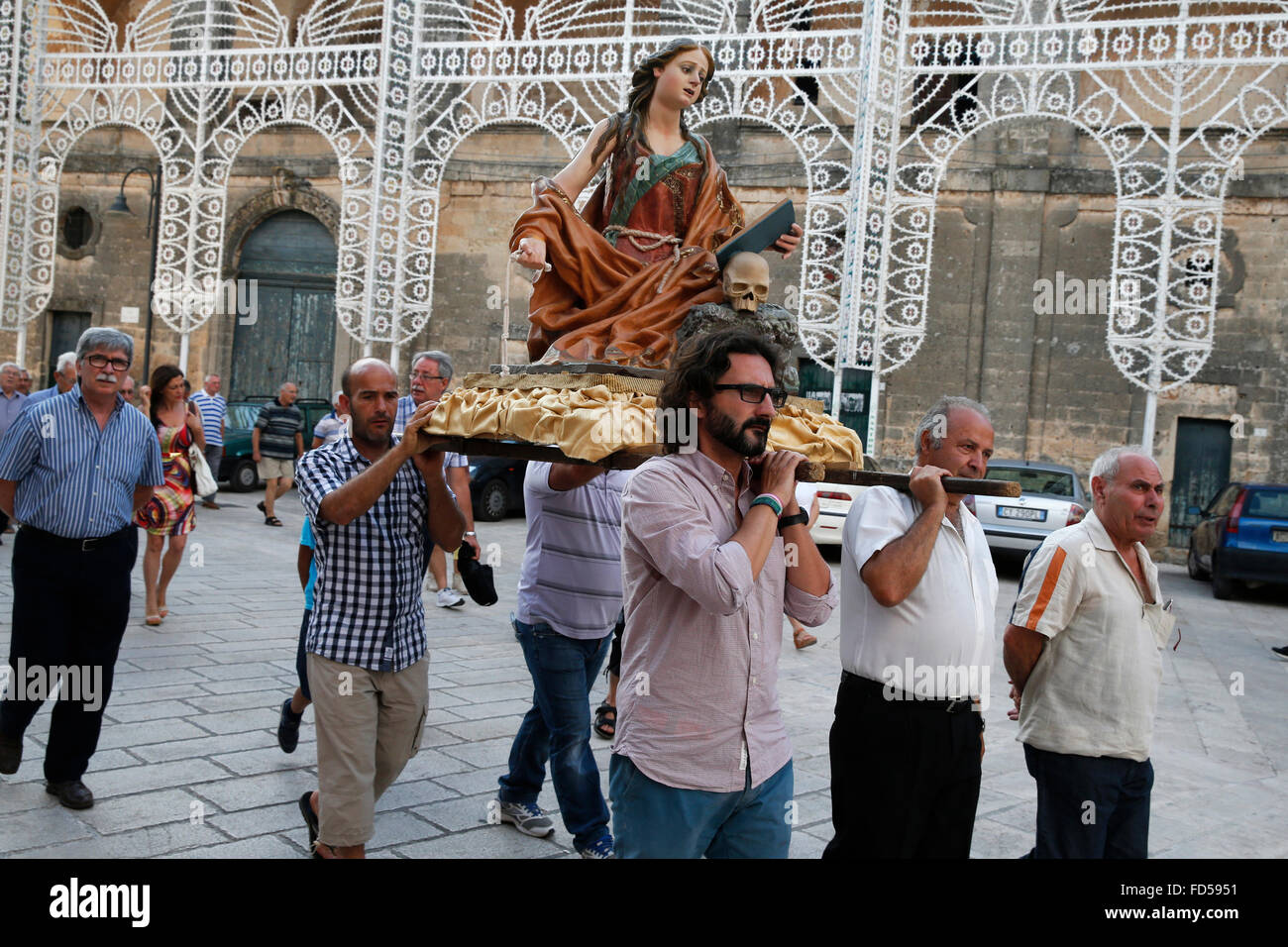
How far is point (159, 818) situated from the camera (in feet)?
15.7

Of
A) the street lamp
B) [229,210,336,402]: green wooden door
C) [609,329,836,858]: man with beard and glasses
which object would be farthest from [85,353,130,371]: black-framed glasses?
the street lamp

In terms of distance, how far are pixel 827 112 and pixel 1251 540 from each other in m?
10.5

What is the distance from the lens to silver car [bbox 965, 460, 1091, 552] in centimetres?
1449

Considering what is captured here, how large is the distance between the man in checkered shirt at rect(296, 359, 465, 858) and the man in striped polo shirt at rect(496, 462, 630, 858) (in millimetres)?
601

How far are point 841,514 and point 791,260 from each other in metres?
7.92

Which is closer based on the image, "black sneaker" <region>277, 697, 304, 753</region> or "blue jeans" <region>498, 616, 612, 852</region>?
"blue jeans" <region>498, 616, 612, 852</region>

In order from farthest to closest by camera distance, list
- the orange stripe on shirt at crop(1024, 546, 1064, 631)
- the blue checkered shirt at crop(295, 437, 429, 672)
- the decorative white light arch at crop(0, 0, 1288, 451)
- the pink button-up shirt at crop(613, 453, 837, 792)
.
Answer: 1. the decorative white light arch at crop(0, 0, 1288, 451)
2. the blue checkered shirt at crop(295, 437, 429, 672)
3. the orange stripe on shirt at crop(1024, 546, 1064, 631)
4. the pink button-up shirt at crop(613, 453, 837, 792)

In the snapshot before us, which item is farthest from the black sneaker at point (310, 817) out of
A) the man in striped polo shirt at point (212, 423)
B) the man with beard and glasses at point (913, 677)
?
the man in striped polo shirt at point (212, 423)

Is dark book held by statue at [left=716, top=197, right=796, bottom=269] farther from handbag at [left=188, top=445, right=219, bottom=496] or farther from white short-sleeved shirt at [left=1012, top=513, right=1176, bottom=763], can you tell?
handbag at [left=188, top=445, right=219, bottom=496]

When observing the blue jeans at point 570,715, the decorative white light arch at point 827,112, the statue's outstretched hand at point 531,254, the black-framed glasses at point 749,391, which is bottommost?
the blue jeans at point 570,715

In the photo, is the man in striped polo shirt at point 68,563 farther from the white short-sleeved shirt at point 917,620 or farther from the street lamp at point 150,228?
the street lamp at point 150,228

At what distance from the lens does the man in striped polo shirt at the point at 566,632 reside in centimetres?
457

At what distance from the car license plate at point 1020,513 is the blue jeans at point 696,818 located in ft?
40.6
